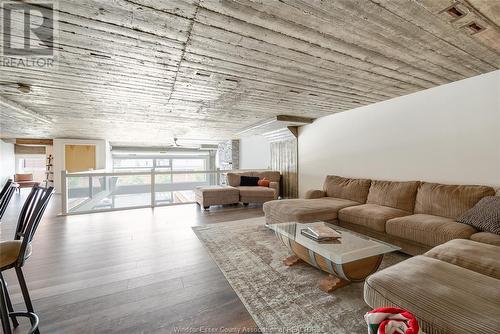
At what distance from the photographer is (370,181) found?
3.78 metres

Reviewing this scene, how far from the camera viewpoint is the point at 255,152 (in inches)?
311

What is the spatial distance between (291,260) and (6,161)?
11.3 m

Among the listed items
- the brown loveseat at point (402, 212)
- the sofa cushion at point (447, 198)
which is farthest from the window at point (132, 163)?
the sofa cushion at point (447, 198)

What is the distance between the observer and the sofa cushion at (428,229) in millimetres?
2150

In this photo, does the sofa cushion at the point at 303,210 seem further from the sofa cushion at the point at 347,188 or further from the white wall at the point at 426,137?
the white wall at the point at 426,137

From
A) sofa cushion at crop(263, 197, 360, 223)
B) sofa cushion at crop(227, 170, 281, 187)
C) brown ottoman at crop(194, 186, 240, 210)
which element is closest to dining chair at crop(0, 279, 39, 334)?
sofa cushion at crop(263, 197, 360, 223)

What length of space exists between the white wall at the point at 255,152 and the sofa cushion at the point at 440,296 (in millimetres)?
5789

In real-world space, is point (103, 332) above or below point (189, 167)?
below

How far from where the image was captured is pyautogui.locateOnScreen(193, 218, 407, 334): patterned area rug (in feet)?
4.92

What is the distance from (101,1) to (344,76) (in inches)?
96.0

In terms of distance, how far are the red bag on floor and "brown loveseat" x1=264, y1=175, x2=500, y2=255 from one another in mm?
1743

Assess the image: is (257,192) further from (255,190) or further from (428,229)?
(428,229)

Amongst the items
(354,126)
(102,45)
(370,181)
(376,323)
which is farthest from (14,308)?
(354,126)

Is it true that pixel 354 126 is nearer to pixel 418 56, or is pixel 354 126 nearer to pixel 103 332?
pixel 418 56
